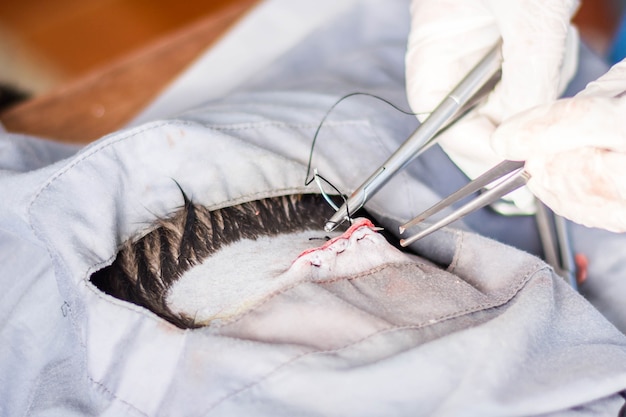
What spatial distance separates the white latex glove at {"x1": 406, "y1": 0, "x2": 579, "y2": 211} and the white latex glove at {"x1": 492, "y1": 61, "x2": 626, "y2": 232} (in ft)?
0.32

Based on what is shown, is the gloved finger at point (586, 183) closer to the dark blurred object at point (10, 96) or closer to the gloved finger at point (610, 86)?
the gloved finger at point (610, 86)

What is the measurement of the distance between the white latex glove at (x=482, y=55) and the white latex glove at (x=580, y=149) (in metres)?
0.10

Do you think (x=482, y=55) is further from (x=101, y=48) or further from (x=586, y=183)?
(x=101, y=48)

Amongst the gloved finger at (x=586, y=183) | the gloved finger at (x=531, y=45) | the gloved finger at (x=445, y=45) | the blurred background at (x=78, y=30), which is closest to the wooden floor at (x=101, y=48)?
the blurred background at (x=78, y=30)

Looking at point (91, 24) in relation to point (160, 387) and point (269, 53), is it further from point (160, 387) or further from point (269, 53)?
point (160, 387)

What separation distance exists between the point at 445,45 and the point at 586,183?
323 millimetres

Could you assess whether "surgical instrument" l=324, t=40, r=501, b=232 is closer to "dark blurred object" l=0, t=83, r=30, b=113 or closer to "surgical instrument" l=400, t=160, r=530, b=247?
"surgical instrument" l=400, t=160, r=530, b=247

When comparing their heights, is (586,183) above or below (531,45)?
below

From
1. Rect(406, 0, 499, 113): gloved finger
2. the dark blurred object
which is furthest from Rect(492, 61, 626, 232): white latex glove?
the dark blurred object

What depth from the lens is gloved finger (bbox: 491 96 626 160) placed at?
65cm

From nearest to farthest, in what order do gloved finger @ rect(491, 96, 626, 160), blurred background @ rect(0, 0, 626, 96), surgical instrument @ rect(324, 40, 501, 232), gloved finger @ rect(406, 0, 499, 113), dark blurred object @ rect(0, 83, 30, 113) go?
gloved finger @ rect(491, 96, 626, 160) < surgical instrument @ rect(324, 40, 501, 232) < gloved finger @ rect(406, 0, 499, 113) < dark blurred object @ rect(0, 83, 30, 113) < blurred background @ rect(0, 0, 626, 96)

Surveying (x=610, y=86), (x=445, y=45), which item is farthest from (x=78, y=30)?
(x=610, y=86)

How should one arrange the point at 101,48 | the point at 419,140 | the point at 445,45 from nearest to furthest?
the point at 419,140 → the point at 445,45 → the point at 101,48

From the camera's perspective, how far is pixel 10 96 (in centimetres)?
158
